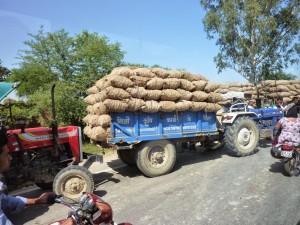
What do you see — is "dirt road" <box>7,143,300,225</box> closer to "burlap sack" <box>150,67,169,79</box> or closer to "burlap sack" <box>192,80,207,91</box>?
"burlap sack" <box>192,80,207,91</box>

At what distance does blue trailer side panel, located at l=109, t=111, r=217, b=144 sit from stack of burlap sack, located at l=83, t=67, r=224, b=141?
0.59ft

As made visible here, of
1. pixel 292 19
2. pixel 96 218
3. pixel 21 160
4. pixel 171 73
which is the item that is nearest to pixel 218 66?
pixel 292 19

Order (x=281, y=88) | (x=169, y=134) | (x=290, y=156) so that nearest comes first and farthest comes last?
(x=290, y=156) < (x=169, y=134) < (x=281, y=88)

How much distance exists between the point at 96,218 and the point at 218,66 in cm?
2311

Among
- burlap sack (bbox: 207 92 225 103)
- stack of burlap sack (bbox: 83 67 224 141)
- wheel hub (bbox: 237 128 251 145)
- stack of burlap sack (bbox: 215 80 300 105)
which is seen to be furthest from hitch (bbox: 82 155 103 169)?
stack of burlap sack (bbox: 215 80 300 105)

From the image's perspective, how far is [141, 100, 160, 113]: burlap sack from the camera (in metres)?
6.84

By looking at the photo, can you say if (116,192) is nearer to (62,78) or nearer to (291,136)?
(291,136)

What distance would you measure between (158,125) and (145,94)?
86 centimetres

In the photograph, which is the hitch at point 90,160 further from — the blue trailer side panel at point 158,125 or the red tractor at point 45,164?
the blue trailer side panel at point 158,125

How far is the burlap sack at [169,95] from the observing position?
23.5ft

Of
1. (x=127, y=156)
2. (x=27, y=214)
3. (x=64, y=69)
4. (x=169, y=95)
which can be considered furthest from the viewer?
(x=64, y=69)

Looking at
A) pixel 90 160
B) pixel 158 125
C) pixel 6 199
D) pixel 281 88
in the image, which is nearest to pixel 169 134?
pixel 158 125

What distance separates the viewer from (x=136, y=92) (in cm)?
678

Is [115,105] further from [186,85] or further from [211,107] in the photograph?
[211,107]
